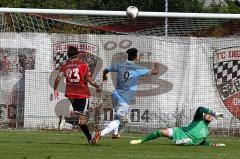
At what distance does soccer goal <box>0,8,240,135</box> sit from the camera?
2473 cm

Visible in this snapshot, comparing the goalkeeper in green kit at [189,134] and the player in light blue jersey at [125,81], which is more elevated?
the player in light blue jersey at [125,81]

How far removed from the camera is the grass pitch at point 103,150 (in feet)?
49.1

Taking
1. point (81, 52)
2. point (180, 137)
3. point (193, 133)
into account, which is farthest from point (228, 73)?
point (180, 137)

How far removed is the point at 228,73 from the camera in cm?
2497

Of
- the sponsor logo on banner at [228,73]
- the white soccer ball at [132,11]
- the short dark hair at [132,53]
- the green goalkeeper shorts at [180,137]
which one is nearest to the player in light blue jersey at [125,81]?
the short dark hair at [132,53]

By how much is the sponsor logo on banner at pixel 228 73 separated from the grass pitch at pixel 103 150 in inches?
212

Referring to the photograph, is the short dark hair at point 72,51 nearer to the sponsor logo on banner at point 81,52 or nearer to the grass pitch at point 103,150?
the grass pitch at point 103,150

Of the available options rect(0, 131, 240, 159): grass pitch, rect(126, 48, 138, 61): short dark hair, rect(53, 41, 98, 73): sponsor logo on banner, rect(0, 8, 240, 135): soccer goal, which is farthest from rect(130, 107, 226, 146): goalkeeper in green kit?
rect(53, 41, 98, 73): sponsor logo on banner

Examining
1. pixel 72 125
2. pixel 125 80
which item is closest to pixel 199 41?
pixel 72 125

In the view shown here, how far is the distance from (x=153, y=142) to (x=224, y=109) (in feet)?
19.2

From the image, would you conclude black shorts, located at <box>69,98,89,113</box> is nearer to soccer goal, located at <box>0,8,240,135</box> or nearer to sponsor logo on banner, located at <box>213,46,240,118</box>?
soccer goal, located at <box>0,8,240,135</box>

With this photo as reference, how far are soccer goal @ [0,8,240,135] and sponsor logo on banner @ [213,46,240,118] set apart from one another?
Result: 0.09 ft

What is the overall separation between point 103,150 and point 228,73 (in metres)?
9.47

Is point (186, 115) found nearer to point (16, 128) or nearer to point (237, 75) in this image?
point (237, 75)
